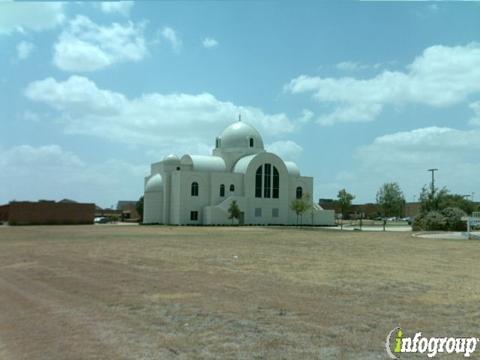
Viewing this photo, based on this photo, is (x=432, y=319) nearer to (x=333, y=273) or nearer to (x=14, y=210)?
(x=333, y=273)

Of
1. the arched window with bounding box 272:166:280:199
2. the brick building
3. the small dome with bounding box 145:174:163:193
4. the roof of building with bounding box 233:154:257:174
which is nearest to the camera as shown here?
the roof of building with bounding box 233:154:257:174

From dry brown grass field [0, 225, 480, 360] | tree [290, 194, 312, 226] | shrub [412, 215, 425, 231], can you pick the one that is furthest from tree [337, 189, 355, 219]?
dry brown grass field [0, 225, 480, 360]

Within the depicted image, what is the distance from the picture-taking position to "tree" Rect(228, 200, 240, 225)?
2530 inches

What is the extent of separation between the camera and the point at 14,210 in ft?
229

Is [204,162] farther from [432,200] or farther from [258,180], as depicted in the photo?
[432,200]

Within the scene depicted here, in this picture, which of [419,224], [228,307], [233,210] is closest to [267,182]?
[233,210]

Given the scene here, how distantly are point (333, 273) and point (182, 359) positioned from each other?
28.3ft

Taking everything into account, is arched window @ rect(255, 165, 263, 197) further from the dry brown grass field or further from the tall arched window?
the dry brown grass field

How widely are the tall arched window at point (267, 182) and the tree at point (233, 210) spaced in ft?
18.1

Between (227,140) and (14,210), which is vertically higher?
(227,140)

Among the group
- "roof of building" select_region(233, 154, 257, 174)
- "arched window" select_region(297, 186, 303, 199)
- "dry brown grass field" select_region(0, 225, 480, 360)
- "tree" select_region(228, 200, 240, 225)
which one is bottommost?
"dry brown grass field" select_region(0, 225, 480, 360)

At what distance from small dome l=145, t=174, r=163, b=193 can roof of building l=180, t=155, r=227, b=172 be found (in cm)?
376

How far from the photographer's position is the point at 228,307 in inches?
391

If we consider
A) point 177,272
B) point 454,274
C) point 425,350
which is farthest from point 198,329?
point 454,274
